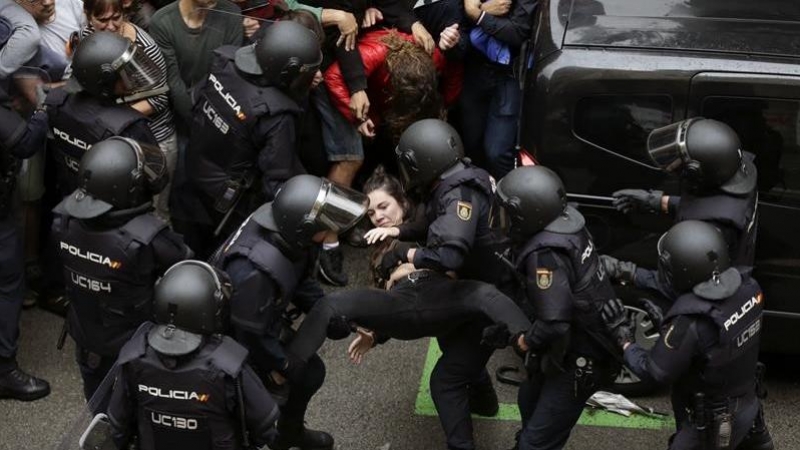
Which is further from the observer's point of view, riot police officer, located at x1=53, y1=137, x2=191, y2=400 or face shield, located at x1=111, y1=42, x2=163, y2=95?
face shield, located at x1=111, y1=42, x2=163, y2=95

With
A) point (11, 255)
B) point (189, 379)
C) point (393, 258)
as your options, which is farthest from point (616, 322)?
point (11, 255)

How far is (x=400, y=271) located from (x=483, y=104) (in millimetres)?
2189

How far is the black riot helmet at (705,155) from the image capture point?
5.73 metres

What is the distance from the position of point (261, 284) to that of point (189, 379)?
0.73 metres

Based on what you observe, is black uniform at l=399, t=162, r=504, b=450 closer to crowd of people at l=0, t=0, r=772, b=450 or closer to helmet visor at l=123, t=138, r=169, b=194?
crowd of people at l=0, t=0, r=772, b=450

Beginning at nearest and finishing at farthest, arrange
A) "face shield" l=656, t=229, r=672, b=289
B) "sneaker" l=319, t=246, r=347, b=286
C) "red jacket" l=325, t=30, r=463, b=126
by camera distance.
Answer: "face shield" l=656, t=229, r=672, b=289 → "red jacket" l=325, t=30, r=463, b=126 → "sneaker" l=319, t=246, r=347, b=286

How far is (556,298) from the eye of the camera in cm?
552

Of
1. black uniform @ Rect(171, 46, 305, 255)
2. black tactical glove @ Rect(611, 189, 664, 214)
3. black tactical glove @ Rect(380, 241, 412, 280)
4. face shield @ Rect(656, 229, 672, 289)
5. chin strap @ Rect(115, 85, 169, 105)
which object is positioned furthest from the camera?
chin strap @ Rect(115, 85, 169, 105)

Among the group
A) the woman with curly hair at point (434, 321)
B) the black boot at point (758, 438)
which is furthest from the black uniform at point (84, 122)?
the black boot at point (758, 438)

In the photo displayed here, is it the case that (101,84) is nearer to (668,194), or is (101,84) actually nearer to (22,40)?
(22,40)

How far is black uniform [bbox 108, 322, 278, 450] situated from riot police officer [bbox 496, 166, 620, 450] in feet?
4.34

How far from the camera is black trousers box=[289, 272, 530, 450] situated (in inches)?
234

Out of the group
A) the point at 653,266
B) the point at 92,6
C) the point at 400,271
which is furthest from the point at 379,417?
the point at 92,6

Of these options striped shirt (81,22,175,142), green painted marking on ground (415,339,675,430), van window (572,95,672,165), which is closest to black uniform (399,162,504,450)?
green painted marking on ground (415,339,675,430)
